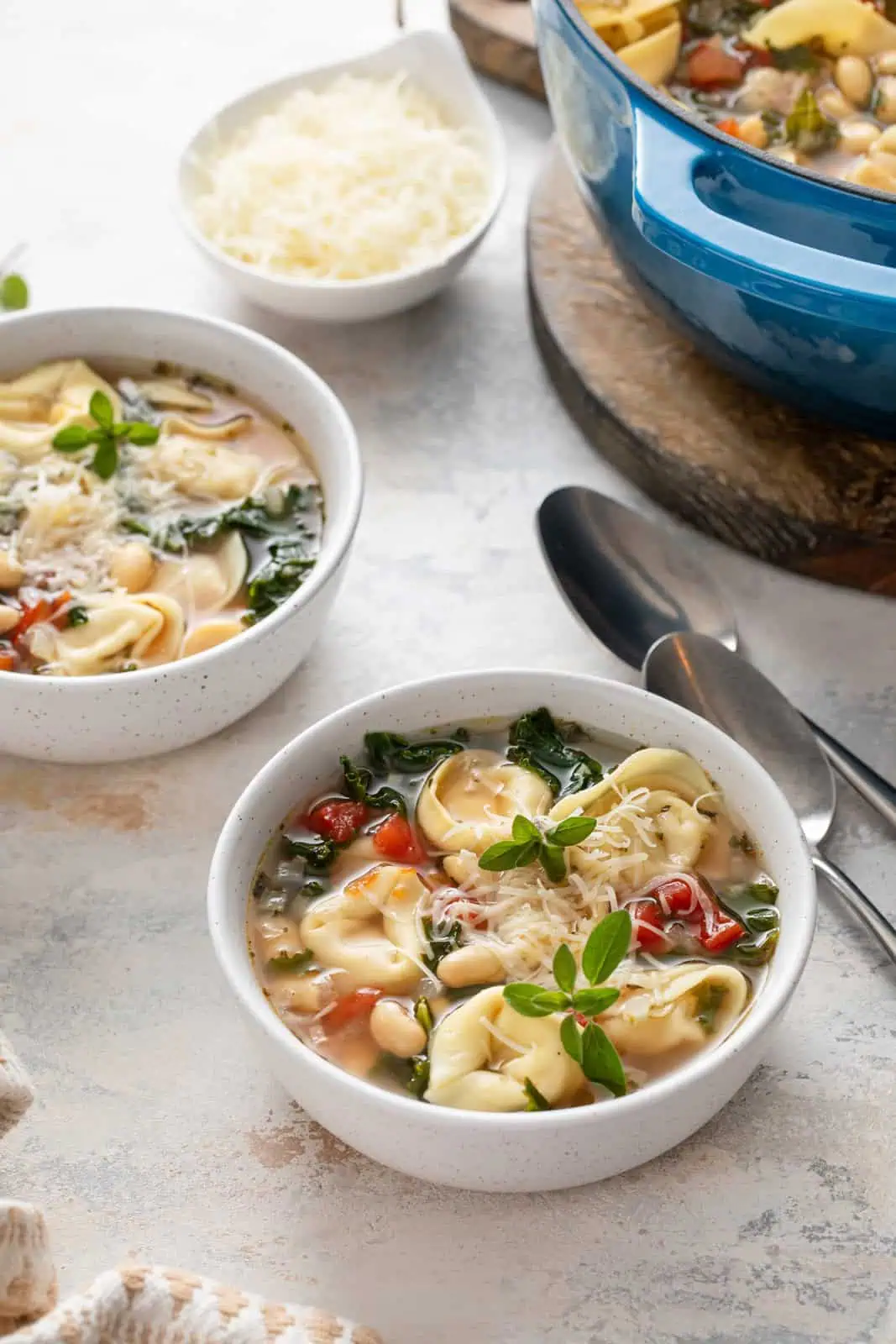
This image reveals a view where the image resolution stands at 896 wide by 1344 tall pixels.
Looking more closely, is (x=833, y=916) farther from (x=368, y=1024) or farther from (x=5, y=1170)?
(x=5, y=1170)

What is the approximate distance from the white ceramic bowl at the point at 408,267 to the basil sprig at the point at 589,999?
130 centimetres

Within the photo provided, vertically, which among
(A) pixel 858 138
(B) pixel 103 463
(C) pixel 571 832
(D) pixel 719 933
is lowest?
(D) pixel 719 933

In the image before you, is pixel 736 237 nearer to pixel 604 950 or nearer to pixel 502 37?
pixel 604 950

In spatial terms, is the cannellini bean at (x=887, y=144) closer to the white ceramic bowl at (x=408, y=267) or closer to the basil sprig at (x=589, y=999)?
the white ceramic bowl at (x=408, y=267)

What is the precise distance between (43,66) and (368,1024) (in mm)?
2441

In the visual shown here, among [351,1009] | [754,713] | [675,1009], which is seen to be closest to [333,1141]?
[351,1009]

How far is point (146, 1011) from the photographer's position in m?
1.72

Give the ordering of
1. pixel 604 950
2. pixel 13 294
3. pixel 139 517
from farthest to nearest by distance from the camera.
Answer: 1. pixel 13 294
2. pixel 139 517
3. pixel 604 950

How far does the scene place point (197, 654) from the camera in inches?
72.4

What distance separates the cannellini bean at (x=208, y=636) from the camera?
1.93 meters

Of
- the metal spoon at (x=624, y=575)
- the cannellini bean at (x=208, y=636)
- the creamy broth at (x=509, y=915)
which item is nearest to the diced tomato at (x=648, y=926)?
the creamy broth at (x=509, y=915)

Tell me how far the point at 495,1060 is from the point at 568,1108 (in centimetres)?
10

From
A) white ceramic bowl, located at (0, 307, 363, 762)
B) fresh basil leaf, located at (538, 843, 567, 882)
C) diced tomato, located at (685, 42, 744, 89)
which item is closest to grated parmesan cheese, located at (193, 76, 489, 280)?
white ceramic bowl, located at (0, 307, 363, 762)

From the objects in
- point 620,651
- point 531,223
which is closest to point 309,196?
point 531,223
